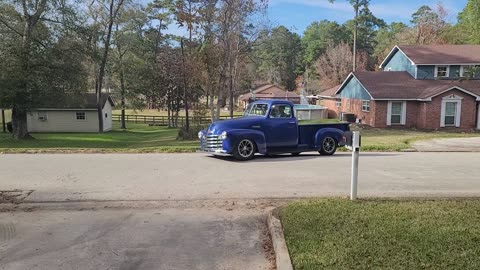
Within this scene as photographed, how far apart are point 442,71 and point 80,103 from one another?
28475 millimetres

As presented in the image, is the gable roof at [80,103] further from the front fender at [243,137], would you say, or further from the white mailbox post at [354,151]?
the white mailbox post at [354,151]

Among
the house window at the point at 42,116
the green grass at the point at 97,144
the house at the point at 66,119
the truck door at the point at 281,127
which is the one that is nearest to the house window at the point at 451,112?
the green grass at the point at 97,144

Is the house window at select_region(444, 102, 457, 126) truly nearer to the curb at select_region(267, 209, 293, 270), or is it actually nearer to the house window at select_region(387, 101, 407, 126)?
the house window at select_region(387, 101, 407, 126)

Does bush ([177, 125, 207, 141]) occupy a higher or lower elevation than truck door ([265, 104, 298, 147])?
lower

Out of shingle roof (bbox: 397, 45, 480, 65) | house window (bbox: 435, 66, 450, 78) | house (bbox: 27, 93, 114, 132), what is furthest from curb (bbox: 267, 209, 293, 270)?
house (bbox: 27, 93, 114, 132)

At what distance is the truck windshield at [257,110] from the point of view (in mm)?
13176

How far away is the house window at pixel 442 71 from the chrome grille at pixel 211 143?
28.9 m

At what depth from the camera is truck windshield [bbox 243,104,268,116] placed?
1318cm

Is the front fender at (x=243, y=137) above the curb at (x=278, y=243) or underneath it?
above

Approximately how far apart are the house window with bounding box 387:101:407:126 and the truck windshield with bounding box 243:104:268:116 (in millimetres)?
22176

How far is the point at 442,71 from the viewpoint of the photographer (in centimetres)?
3603

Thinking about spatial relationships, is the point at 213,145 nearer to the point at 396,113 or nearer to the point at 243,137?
the point at 243,137

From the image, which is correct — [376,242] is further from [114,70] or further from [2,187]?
[114,70]

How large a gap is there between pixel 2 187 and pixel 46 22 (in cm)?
2407
